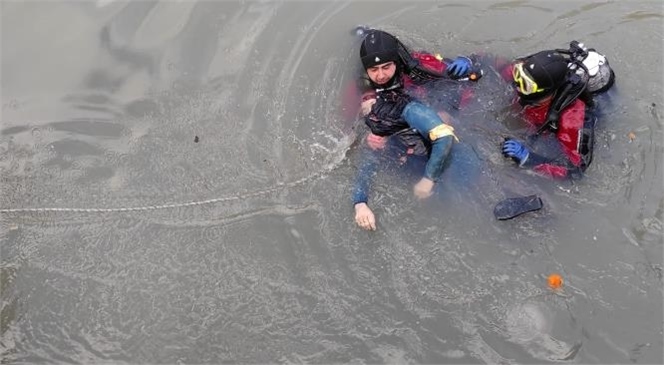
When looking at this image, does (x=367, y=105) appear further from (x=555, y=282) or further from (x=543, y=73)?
(x=555, y=282)

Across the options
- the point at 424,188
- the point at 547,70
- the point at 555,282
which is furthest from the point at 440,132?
the point at 555,282

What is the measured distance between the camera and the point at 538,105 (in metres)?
4.96

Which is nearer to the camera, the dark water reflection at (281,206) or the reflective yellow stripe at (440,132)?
the dark water reflection at (281,206)

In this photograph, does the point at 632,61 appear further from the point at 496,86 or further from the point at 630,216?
the point at 630,216

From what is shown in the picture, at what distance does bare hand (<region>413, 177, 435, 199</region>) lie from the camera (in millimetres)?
4746

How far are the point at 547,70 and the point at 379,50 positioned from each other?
134 cm

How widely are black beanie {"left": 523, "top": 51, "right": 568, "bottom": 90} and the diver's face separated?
1.08 meters

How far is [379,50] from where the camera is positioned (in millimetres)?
4867

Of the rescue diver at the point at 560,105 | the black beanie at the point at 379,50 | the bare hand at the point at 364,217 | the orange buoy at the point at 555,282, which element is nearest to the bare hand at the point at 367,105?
the black beanie at the point at 379,50

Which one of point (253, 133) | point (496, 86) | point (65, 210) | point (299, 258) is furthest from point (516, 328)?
point (65, 210)

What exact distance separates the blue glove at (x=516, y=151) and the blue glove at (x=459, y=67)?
833 millimetres

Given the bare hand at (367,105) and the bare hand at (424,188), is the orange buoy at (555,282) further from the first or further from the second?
the bare hand at (367,105)

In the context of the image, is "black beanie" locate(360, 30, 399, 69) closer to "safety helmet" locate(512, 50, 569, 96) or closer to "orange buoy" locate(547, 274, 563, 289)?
"safety helmet" locate(512, 50, 569, 96)

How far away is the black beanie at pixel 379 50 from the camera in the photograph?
4.86m
